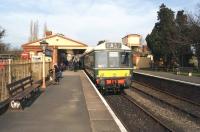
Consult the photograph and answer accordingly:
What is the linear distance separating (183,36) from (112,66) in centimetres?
3972

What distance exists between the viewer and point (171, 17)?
69.6m

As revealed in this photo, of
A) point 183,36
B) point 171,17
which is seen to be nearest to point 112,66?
point 183,36

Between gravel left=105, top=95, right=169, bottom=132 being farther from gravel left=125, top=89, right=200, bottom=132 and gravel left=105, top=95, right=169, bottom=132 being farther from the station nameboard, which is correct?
the station nameboard

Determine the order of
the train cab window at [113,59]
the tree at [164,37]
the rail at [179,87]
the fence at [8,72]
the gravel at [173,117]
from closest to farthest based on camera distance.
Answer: the gravel at [173,117], the fence at [8,72], the rail at [179,87], the train cab window at [113,59], the tree at [164,37]

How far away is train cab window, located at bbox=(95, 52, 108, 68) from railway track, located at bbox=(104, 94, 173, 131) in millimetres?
2727

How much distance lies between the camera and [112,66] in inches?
942

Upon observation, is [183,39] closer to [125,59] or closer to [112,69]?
[125,59]

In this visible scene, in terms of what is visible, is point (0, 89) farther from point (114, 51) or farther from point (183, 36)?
point (183, 36)

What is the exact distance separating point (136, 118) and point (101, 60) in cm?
876

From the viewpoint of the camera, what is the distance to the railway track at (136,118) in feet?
43.6

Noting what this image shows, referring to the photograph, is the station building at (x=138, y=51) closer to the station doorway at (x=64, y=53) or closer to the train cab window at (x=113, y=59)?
the station doorway at (x=64, y=53)

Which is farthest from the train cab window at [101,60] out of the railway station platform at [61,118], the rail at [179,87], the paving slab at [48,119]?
the paving slab at [48,119]

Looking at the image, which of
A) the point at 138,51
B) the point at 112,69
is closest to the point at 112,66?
the point at 112,69

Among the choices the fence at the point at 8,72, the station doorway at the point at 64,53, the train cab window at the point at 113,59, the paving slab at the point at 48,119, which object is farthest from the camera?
the station doorway at the point at 64,53
